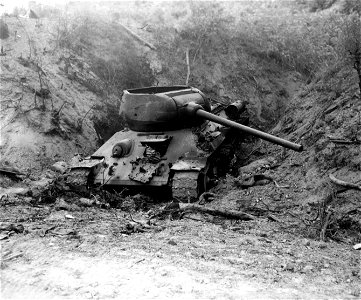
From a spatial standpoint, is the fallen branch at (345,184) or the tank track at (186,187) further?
the tank track at (186,187)

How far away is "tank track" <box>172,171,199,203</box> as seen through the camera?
797cm

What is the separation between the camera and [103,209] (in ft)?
25.0

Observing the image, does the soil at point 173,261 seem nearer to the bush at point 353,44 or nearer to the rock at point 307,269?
the rock at point 307,269

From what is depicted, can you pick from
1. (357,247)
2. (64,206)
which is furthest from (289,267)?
(64,206)

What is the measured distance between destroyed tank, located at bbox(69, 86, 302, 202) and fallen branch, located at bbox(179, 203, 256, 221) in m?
0.85

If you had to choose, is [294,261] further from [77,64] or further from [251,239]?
[77,64]

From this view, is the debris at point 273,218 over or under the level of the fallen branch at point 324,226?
under

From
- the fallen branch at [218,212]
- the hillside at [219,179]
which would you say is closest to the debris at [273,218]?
the hillside at [219,179]

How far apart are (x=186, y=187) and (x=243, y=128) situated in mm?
1579

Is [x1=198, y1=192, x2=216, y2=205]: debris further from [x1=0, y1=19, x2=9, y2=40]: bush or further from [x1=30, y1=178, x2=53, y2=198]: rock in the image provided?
[x1=0, y1=19, x2=9, y2=40]: bush

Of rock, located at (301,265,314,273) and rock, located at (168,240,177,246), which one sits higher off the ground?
rock, located at (301,265,314,273)

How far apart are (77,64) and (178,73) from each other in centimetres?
349

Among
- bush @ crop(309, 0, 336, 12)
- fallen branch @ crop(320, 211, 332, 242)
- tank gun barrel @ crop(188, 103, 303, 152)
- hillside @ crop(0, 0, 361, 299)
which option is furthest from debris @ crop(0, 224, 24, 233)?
bush @ crop(309, 0, 336, 12)

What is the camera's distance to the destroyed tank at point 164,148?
27.6ft
